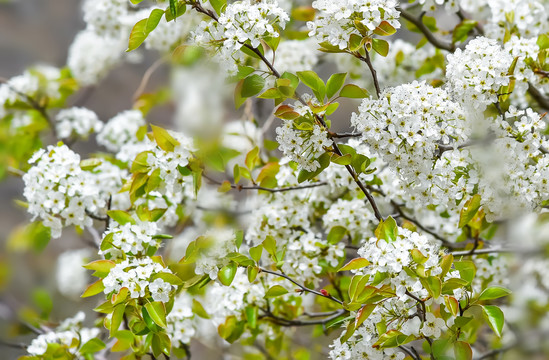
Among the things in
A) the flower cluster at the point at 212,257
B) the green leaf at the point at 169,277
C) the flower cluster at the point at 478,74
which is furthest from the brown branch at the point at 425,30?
the green leaf at the point at 169,277

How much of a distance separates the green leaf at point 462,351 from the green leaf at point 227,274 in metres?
0.48

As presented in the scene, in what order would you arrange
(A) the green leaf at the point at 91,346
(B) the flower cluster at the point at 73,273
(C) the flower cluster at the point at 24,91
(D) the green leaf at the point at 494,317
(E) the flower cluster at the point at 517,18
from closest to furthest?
1. (D) the green leaf at the point at 494,317
2. (A) the green leaf at the point at 91,346
3. (E) the flower cluster at the point at 517,18
4. (C) the flower cluster at the point at 24,91
5. (B) the flower cluster at the point at 73,273

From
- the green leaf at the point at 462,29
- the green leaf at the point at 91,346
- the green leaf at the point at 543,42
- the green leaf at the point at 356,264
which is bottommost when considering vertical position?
the green leaf at the point at 91,346

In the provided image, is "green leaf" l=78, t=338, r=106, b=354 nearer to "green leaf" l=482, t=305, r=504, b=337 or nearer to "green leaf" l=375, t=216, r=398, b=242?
"green leaf" l=375, t=216, r=398, b=242

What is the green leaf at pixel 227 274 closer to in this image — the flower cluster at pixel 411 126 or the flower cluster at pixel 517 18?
the flower cluster at pixel 411 126

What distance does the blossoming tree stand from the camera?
4.04ft

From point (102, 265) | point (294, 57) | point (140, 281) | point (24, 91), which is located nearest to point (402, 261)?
point (140, 281)

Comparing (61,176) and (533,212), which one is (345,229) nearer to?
(533,212)

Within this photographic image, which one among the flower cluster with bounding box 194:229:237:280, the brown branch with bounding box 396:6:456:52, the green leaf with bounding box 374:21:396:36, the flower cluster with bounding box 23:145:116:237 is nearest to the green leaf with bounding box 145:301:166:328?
the flower cluster with bounding box 194:229:237:280

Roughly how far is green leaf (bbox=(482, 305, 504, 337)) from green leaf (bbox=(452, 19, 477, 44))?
3.04ft

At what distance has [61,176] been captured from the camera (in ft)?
5.08

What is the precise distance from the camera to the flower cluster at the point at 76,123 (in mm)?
2344

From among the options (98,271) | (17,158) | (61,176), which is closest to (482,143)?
(98,271)

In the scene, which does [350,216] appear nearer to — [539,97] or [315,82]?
[315,82]
